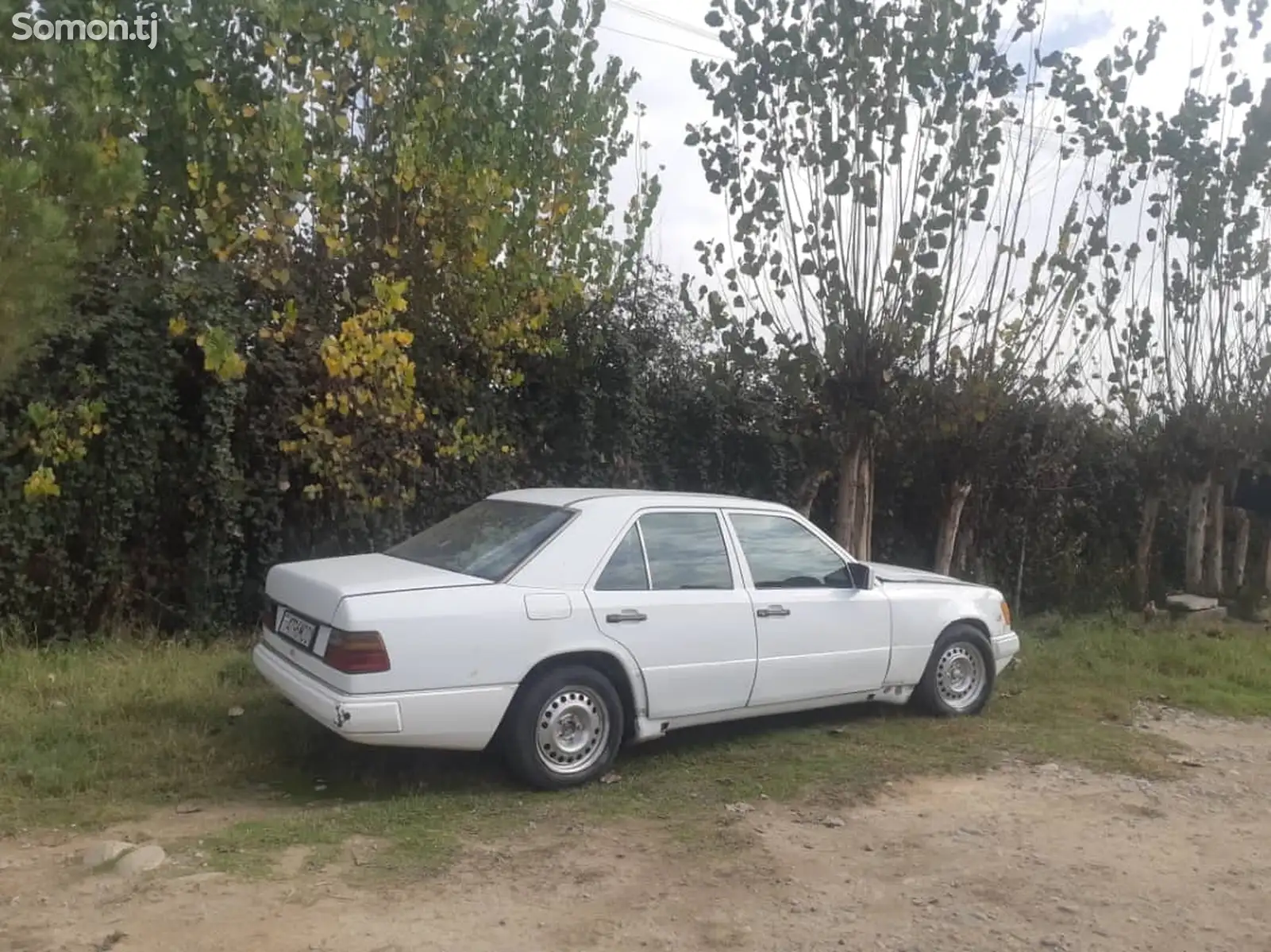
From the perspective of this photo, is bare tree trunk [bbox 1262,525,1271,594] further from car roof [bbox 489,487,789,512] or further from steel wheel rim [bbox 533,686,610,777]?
steel wheel rim [bbox 533,686,610,777]

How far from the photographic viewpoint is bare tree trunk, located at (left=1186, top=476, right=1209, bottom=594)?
14.0m

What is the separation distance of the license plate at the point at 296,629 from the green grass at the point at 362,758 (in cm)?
77

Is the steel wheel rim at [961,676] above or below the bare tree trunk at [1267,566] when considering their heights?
below

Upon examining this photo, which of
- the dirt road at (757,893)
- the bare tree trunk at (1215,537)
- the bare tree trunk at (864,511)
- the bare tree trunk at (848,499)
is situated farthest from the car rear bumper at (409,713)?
the bare tree trunk at (1215,537)

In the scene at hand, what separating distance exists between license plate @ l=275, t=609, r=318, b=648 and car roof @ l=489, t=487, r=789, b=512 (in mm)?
1459

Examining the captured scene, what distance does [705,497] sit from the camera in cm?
689

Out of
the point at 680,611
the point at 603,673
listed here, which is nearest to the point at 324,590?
the point at 603,673

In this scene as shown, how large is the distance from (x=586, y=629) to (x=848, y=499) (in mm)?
5514

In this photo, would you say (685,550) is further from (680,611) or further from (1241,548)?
(1241,548)

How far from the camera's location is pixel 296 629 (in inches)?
228

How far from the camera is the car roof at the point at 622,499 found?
639 cm

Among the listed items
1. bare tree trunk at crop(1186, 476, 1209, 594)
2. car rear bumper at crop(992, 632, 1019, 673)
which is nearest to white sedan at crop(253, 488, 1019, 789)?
car rear bumper at crop(992, 632, 1019, 673)

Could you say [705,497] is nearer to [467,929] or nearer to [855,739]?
[855,739]

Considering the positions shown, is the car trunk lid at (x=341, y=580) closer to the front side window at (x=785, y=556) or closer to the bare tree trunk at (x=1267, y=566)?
the front side window at (x=785, y=556)
